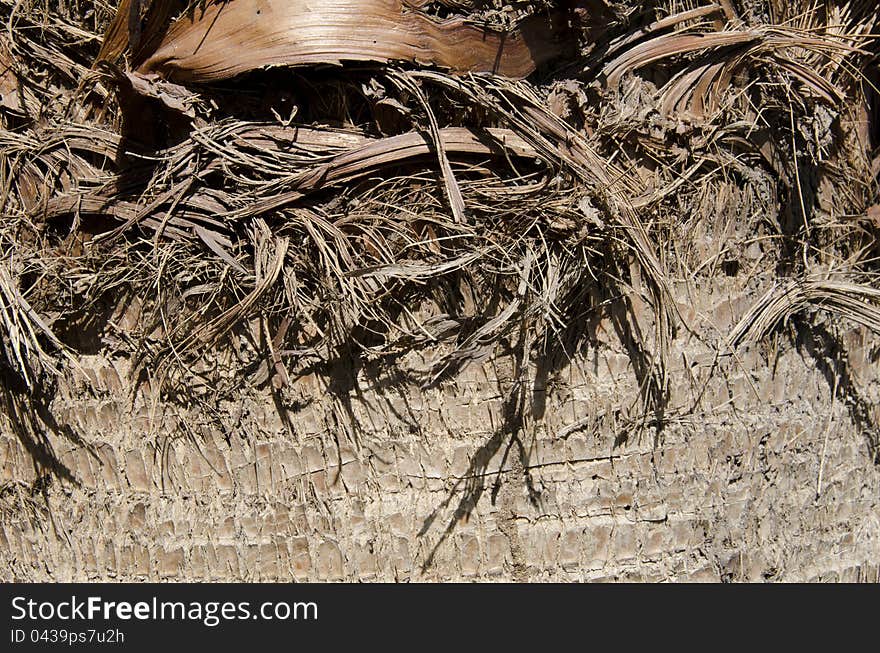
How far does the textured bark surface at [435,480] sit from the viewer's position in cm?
169

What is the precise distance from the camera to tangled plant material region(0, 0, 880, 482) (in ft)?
5.26

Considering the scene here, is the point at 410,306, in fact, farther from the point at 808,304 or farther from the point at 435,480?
the point at 808,304

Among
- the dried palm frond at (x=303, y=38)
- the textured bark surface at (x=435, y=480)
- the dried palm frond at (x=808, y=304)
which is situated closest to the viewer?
the dried palm frond at (x=303, y=38)

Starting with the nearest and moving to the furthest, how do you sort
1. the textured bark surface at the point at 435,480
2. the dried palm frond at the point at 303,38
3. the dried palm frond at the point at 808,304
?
the dried palm frond at the point at 303,38 → the textured bark surface at the point at 435,480 → the dried palm frond at the point at 808,304

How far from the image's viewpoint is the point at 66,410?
1793mm

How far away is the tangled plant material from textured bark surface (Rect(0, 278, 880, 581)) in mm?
70

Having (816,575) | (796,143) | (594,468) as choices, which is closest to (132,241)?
(594,468)

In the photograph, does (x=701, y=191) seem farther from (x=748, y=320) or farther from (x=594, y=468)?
(x=594, y=468)

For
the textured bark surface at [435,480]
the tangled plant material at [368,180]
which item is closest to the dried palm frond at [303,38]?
the tangled plant material at [368,180]

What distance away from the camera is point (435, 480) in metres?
1.70

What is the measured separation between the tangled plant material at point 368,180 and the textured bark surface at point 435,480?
7 cm

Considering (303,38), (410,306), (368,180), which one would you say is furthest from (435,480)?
(303,38)

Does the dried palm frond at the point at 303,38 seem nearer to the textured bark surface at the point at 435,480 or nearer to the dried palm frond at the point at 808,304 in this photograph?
the textured bark surface at the point at 435,480

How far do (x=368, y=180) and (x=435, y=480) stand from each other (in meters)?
0.68
